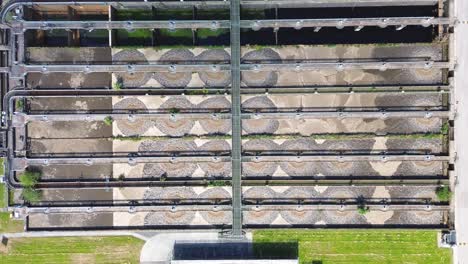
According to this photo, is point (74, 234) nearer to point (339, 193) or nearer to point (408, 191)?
point (339, 193)

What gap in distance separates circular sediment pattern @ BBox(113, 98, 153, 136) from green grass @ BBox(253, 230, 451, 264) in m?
13.9

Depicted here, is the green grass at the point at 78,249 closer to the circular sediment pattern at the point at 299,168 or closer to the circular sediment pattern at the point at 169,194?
the circular sediment pattern at the point at 169,194

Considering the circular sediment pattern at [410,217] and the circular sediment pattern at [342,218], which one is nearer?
the circular sediment pattern at [342,218]

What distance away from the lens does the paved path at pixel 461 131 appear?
116ft

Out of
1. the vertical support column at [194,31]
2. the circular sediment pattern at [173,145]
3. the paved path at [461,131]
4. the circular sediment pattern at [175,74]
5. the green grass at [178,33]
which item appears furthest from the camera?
the green grass at [178,33]

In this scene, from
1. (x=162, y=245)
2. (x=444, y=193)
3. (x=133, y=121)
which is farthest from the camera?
(x=162, y=245)

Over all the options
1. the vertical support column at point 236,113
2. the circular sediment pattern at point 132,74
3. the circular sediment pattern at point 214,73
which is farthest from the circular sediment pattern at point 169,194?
the circular sediment pattern at point 214,73

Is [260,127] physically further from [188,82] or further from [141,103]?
[141,103]

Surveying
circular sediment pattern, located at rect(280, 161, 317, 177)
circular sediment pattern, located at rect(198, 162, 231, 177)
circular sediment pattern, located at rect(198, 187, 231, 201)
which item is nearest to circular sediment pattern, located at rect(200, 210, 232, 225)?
circular sediment pattern, located at rect(198, 187, 231, 201)

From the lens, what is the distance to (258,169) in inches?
1347

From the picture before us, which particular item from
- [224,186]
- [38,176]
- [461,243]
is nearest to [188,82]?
[224,186]

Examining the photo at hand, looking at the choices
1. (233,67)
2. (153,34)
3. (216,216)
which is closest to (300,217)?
(216,216)

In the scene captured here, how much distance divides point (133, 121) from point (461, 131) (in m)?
29.4

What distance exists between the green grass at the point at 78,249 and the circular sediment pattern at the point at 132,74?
14.3 metres
